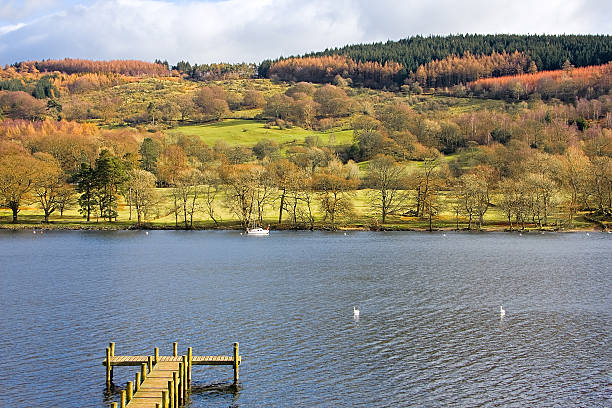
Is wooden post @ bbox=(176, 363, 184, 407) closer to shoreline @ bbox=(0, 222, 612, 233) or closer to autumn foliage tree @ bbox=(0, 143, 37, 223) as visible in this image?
shoreline @ bbox=(0, 222, 612, 233)

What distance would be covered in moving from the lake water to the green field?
87725 mm

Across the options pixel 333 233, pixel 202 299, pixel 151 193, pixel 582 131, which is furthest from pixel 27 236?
pixel 582 131

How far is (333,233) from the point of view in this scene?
4122 inches

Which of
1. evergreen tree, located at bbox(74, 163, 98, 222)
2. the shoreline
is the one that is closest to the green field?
evergreen tree, located at bbox(74, 163, 98, 222)

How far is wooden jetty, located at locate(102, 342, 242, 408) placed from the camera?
27.1 meters

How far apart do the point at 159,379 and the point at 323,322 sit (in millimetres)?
17163

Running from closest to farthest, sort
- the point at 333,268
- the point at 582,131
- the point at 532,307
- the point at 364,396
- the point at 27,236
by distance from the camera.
A: 1. the point at 364,396
2. the point at 532,307
3. the point at 333,268
4. the point at 27,236
5. the point at 582,131

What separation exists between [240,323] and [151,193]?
68.9 meters

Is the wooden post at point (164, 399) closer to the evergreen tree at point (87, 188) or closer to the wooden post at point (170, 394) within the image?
the wooden post at point (170, 394)

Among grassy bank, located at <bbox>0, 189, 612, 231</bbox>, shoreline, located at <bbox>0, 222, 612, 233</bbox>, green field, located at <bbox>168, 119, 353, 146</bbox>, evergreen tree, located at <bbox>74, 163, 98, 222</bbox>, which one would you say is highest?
green field, located at <bbox>168, 119, 353, 146</bbox>

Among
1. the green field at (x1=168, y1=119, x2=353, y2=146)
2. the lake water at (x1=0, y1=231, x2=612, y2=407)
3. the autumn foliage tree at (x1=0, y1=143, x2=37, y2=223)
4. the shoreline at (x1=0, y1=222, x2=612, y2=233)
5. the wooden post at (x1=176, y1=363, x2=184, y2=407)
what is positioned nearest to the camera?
the wooden post at (x1=176, y1=363, x2=184, y2=407)

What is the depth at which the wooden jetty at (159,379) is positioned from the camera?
27.1 metres

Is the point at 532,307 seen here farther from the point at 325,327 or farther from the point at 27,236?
the point at 27,236

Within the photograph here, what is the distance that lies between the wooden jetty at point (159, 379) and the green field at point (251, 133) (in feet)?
438
